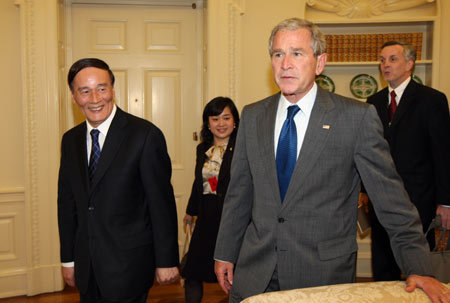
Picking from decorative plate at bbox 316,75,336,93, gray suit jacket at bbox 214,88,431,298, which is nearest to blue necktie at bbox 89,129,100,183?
gray suit jacket at bbox 214,88,431,298

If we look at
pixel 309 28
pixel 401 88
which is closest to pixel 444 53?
pixel 401 88

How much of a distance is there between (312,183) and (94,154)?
3.25 ft

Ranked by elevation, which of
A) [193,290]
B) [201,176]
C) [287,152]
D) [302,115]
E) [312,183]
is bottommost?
[193,290]

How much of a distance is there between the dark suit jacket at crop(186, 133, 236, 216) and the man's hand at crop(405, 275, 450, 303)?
145 cm

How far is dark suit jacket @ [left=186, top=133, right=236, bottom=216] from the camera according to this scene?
2.62 meters

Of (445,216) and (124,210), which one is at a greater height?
(124,210)

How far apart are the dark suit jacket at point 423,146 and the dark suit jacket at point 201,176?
40.4 inches

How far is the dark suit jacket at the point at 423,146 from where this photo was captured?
265 cm

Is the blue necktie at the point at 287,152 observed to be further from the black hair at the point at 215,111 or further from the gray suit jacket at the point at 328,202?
the black hair at the point at 215,111

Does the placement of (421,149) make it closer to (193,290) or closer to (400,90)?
(400,90)

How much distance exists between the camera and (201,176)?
272 cm

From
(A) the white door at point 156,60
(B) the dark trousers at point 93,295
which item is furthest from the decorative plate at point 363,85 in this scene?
(B) the dark trousers at point 93,295

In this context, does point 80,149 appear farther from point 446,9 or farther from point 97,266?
point 446,9

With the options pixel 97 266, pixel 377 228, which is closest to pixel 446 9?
pixel 377 228
